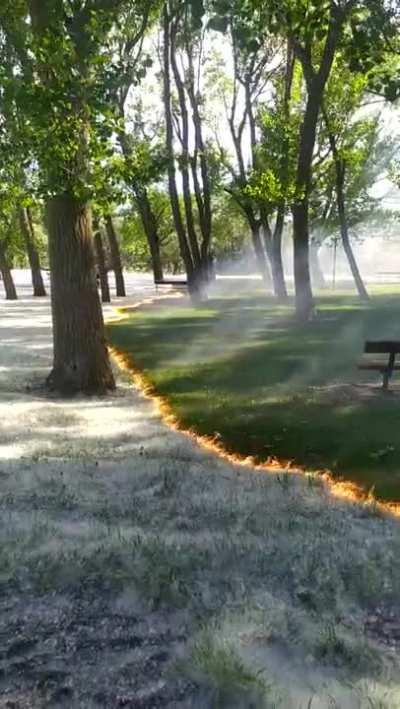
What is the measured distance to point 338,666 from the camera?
13.0ft

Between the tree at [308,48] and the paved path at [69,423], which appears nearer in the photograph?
the tree at [308,48]

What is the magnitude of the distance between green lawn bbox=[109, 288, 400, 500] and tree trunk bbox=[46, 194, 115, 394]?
1.39 m

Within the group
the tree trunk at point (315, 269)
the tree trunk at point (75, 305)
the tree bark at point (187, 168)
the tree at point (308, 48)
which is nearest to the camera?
the tree at point (308, 48)

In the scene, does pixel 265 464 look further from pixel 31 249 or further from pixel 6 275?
pixel 6 275

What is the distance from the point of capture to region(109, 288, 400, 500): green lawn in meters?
8.69

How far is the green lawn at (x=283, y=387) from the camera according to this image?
8.69 metres

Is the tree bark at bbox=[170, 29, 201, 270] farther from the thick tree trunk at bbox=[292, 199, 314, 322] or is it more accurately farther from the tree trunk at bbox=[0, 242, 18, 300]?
the thick tree trunk at bbox=[292, 199, 314, 322]

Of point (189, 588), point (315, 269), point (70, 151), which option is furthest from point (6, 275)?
point (189, 588)

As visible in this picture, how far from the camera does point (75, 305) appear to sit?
13.0m

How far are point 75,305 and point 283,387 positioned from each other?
13.4 ft

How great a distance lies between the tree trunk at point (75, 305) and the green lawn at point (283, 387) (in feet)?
4.57

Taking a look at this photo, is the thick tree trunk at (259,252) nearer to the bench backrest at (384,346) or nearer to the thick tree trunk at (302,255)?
the thick tree trunk at (302,255)

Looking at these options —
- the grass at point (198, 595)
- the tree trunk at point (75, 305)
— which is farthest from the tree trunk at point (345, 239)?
the grass at point (198, 595)

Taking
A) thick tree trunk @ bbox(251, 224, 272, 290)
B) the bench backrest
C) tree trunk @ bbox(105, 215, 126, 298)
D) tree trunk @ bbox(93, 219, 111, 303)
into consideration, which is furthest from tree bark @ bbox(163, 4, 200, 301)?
the bench backrest
